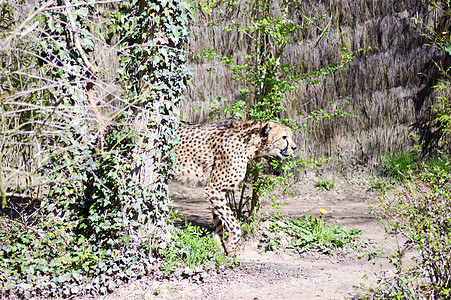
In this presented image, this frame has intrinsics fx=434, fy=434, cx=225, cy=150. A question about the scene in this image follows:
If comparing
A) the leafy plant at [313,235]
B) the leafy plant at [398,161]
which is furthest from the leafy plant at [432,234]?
the leafy plant at [398,161]

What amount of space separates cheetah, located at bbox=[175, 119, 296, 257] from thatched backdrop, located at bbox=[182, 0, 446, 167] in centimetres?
400

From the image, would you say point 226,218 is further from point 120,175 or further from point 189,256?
point 120,175

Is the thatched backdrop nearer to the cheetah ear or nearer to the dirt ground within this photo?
the dirt ground

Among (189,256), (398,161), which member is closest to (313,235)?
(189,256)

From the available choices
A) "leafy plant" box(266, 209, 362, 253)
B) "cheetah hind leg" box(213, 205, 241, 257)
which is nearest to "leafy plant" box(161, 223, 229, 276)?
"cheetah hind leg" box(213, 205, 241, 257)

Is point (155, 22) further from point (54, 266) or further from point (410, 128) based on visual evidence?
point (410, 128)

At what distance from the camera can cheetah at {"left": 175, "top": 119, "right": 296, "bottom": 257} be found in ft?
17.3

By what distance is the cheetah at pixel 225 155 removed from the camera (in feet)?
17.3

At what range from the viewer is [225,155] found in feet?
17.6

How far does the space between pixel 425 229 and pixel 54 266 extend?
3108mm

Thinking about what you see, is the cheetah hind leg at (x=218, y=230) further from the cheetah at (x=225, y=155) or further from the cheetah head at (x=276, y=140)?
the cheetah head at (x=276, y=140)

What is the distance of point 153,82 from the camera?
4270 mm

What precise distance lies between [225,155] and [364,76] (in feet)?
17.2

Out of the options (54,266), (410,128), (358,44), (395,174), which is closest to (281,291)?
(54,266)
